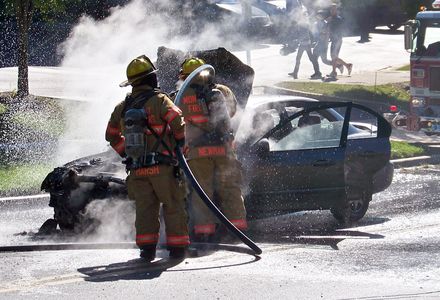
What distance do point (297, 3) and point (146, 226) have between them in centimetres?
1468

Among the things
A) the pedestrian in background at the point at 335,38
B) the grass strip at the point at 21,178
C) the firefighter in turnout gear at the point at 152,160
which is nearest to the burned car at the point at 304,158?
Answer: the firefighter in turnout gear at the point at 152,160

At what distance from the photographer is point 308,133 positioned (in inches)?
463

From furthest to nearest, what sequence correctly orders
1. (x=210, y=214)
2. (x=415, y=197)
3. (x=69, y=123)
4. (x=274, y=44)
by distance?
(x=274, y=44) → (x=69, y=123) → (x=415, y=197) → (x=210, y=214)

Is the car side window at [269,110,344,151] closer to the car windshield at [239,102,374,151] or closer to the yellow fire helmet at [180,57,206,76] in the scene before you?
the car windshield at [239,102,374,151]

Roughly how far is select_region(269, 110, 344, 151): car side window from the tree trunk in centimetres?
907

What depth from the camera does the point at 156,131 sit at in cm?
938

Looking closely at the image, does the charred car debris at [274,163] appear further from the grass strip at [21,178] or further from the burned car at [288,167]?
the grass strip at [21,178]

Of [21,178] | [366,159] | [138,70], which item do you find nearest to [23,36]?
[21,178]

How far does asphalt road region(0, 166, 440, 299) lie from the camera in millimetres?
8195

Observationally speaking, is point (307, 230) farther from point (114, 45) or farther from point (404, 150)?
point (404, 150)

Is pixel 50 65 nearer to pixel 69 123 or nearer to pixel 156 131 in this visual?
pixel 69 123

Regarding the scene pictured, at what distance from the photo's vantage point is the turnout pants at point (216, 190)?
1048 centimetres

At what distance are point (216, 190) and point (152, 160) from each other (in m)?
1.36

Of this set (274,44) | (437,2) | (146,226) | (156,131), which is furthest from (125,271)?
(274,44)
